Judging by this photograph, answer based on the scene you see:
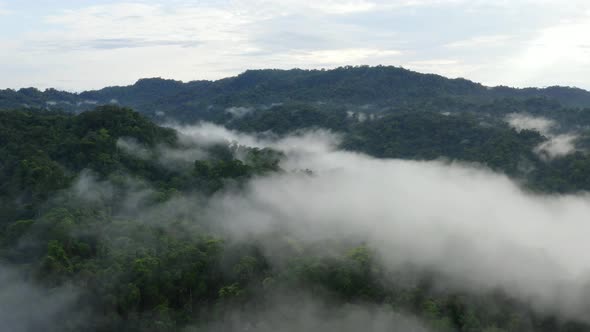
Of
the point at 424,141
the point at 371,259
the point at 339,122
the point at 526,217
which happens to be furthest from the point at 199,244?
the point at 339,122

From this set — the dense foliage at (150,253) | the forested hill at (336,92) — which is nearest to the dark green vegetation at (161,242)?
the dense foliage at (150,253)

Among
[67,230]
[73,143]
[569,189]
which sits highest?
[73,143]

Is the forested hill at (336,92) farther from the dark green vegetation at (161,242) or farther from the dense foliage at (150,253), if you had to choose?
the dense foliage at (150,253)

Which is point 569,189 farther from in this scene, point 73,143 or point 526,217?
point 73,143

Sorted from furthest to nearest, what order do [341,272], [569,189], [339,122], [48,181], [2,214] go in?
1. [339,122]
2. [569,189]
3. [48,181]
4. [2,214]
5. [341,272]

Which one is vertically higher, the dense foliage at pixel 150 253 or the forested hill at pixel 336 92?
the forested hill at pixel 336 92

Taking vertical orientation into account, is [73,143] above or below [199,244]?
above

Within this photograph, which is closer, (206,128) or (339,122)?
(339,122)

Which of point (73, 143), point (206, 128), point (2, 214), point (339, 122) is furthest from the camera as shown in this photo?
point (206, 128)

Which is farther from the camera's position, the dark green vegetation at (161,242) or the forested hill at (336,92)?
the forested hill at (336,92)
